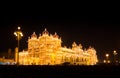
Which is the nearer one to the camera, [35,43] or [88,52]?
[35,43]

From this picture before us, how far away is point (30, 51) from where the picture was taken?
344ft

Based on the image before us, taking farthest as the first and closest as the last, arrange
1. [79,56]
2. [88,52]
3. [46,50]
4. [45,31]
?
[88,52] < [79,56] < [45,31] < [46,50]

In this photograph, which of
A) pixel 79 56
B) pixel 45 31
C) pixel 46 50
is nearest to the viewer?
pixel 46 50
